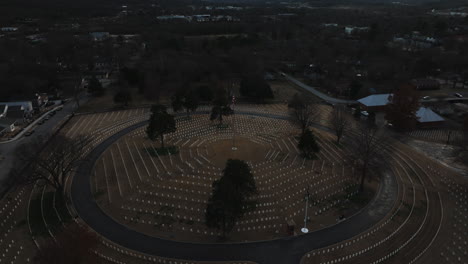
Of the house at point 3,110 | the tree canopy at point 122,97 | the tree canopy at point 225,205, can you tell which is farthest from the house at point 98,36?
the tree canopy at point 225,205

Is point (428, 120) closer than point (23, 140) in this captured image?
No

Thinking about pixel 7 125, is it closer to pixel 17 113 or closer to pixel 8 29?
pixel 17 113

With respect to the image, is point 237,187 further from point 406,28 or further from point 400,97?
point 406,28

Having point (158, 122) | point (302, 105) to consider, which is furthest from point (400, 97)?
point (158, 122)

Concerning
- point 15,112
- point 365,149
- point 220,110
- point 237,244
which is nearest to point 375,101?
point 365,149

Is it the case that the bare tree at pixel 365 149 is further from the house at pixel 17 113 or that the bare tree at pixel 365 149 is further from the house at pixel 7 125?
the house at pixel 17 113

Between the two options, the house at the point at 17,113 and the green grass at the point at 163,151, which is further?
the house at the point at 17,113

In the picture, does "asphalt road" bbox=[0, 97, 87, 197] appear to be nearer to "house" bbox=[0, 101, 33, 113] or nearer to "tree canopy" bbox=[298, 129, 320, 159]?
"house" bbox=[0, 101, 33, 113]
